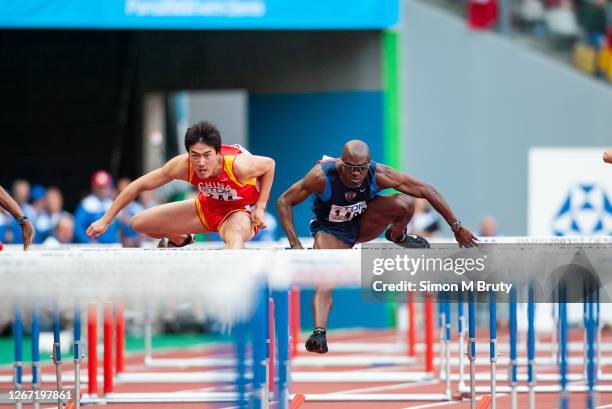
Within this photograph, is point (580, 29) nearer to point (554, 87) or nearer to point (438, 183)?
point (554, 87)

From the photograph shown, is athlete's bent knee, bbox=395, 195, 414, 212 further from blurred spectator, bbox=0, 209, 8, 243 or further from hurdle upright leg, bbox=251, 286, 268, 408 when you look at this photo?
blurred spectator, bbox=0, 209, 8, 243

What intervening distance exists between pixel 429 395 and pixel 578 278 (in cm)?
331

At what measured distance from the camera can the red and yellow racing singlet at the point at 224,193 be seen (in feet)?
26.7

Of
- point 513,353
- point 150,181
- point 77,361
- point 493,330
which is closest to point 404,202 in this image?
point 493,330

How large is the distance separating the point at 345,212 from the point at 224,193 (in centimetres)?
87

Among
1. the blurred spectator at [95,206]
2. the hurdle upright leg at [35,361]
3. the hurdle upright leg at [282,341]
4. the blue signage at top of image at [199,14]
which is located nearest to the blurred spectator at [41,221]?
the blurred spectator at [95,206]

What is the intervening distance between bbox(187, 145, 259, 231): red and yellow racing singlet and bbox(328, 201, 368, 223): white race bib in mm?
575

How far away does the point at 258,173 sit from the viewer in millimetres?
8234

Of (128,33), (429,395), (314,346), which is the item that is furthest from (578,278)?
(128,33)

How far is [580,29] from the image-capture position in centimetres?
1672

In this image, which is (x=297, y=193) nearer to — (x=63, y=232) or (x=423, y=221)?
(x=63, y=232)

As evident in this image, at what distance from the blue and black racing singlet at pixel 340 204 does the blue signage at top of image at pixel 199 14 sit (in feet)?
22.7

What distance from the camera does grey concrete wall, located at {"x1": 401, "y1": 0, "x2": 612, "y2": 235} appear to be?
16.3 m

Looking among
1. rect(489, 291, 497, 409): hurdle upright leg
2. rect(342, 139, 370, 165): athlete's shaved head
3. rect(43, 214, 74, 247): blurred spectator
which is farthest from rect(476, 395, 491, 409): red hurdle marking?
rect(43, 214, 74, 247): blurred spectator
